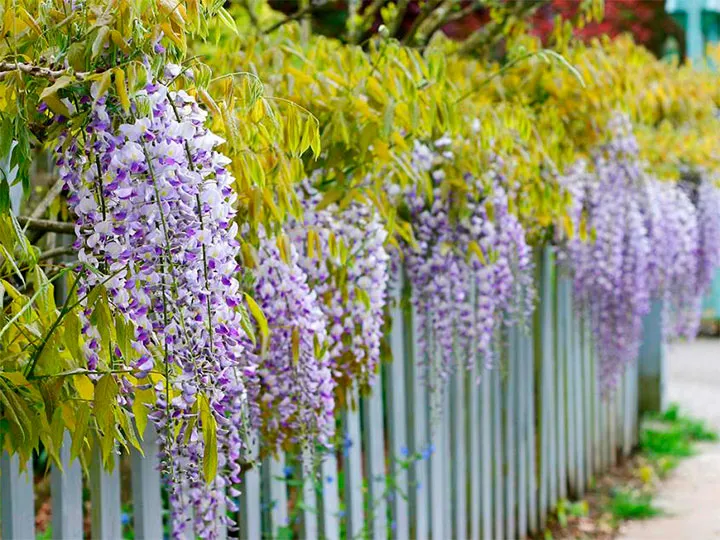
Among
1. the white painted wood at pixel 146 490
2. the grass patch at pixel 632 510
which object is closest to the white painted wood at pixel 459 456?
the grass patch at pixel 632 510

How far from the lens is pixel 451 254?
9.54 feet

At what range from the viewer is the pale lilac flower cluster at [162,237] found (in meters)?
1.44

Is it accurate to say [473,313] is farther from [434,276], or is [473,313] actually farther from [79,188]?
[79,188]

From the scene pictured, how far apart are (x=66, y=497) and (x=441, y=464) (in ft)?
5.61

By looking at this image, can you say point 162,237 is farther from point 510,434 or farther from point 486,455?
point 510,434

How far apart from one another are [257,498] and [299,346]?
2.21 feet

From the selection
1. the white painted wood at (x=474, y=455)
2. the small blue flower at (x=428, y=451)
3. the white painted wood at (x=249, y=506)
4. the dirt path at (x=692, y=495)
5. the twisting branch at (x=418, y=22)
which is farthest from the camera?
the dirt path at (x=692, y=495)

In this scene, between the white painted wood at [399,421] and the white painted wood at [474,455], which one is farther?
the white painted wood at [474,455]

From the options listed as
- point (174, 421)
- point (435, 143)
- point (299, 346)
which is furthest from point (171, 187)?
point (435, 143)

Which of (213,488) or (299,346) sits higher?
(299,346)

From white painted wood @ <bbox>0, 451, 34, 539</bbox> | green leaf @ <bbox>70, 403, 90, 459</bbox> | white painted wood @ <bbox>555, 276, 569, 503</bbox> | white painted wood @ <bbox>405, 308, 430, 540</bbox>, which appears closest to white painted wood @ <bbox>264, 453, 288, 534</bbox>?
white painted wood @ <bbox>405, 308, 430, 540</bbox>

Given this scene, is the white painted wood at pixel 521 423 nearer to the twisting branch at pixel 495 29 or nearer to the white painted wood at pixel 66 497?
the twisting branch at pixel 495 29

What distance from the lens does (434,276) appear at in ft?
9.52

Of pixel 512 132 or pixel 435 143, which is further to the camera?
pixel 512 132
